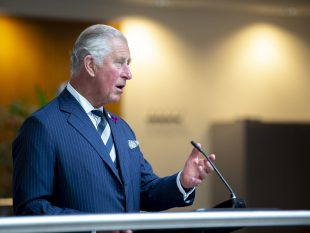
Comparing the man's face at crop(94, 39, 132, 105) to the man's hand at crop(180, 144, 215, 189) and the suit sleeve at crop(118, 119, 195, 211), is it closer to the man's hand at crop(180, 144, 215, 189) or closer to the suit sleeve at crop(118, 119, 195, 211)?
the suit sleeve at crop(118, 119, 195, 211)

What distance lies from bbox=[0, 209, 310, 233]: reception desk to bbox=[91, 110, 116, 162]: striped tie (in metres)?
0.80

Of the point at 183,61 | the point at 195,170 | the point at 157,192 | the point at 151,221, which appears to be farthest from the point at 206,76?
the point at 151,221

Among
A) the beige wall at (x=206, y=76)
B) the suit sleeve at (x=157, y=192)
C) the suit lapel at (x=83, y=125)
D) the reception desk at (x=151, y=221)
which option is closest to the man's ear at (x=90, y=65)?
the suit lapel at (x=83, y=125)

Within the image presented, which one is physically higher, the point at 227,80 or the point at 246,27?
the point at 246,27

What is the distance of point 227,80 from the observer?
743 cm

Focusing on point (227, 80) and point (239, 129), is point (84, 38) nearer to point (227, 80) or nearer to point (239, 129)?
point (239, 129)

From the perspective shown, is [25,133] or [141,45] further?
[141,45]

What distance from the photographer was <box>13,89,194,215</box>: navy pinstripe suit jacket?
1.98m

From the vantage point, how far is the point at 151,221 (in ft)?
4.68

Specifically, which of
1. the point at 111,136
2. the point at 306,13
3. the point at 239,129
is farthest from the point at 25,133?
the point at 306,13

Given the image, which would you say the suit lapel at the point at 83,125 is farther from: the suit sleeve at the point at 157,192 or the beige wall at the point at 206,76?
the beige wall at the point at 206,76

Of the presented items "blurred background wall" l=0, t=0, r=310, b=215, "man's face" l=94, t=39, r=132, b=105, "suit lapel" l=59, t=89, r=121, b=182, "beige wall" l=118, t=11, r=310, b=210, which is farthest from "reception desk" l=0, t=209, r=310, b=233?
"beige wall" l=118, t=11, r=310, b=210

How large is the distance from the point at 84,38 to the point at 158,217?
1035 millimetres

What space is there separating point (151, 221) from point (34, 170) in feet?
2.22
